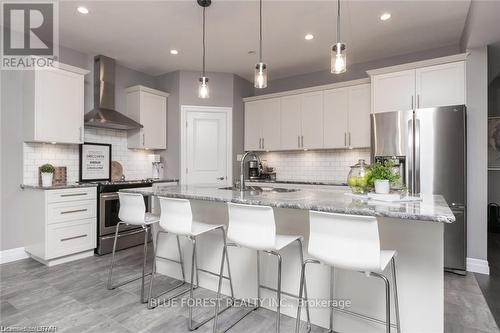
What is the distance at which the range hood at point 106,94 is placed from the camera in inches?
164

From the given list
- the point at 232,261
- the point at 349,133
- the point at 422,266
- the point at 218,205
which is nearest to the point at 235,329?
the point at 232,261

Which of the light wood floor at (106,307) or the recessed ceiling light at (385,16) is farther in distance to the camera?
the recessed ceiling light at (385,16)

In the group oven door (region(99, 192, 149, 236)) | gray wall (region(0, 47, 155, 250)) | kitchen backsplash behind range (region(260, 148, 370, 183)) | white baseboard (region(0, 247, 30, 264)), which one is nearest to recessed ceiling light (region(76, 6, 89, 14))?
gray wall (region(0, 47, 155, 250))

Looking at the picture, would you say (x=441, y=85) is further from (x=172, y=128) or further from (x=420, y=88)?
(x=172, y=128)

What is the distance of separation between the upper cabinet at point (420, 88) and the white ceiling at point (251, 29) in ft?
1.66

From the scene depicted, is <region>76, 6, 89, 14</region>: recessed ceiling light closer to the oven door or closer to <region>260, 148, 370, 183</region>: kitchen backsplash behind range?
the oven door

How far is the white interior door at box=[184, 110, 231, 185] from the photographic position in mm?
4910

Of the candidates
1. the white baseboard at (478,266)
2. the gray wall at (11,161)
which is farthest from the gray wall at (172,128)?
the white baseboard at (478,266)

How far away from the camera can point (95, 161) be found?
428 centimetres

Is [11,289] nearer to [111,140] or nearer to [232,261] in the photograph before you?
[232,261]

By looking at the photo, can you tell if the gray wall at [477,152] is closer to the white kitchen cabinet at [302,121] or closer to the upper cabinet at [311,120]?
the upper cabinet at [311,120]

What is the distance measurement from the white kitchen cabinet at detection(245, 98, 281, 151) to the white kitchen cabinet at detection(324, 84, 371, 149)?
0.90 meters

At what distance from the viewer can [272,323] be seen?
6.93 ft

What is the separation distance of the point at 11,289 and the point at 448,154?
15.5ft
